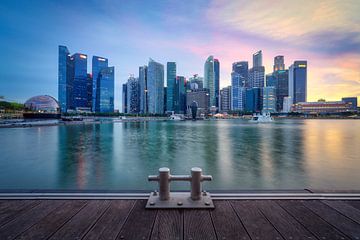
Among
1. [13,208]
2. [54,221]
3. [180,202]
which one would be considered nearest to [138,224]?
[180,202]

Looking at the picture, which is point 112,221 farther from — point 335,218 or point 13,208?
point 335,218

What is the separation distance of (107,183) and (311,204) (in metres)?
12.2

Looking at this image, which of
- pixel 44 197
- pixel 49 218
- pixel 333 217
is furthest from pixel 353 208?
pixel 44 197

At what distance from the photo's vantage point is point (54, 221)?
3.98 metres

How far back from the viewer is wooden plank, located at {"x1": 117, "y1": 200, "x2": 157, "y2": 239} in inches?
140

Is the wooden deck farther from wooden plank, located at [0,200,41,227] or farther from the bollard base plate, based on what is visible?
the bollard base plate

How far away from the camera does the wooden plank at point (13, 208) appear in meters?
4.09

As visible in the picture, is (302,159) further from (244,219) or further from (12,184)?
(12,184)

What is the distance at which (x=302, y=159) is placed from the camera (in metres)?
21.1

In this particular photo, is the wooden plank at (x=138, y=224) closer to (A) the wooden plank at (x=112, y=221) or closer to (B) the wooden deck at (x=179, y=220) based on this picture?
(B) the wooden deck at (x=179, y=220)

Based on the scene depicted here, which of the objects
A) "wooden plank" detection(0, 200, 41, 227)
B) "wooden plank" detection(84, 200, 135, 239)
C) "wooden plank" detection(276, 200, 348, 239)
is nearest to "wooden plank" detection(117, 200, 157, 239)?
"wooden plank" detection(84, 200, 135, 239)

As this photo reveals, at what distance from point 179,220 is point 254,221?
1.62 meters

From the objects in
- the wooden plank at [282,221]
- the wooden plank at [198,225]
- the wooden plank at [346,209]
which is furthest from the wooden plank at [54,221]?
the wooden plank at [346,209]

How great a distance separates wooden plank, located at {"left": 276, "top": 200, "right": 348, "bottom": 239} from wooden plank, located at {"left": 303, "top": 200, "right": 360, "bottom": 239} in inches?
5.3
